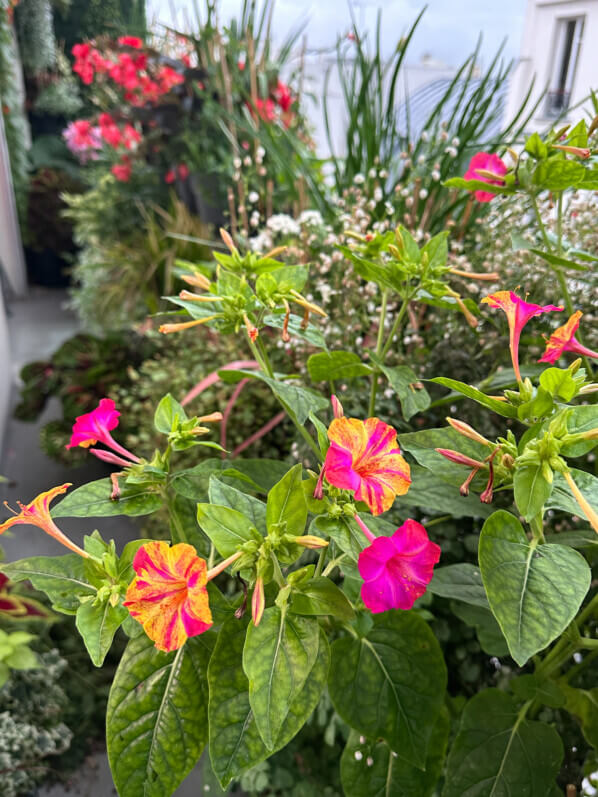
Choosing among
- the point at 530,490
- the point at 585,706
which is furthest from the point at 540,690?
the point at 530,490

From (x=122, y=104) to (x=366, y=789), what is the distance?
8.62 feet

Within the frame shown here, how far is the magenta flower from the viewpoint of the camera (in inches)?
14.5

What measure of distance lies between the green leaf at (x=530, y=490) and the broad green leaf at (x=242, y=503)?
0.17 meters

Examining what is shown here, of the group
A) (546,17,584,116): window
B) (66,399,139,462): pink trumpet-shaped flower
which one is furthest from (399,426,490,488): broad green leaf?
(546,17,584,116): window

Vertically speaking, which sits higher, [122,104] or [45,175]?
[122,104]

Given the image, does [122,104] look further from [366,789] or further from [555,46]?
[366,789]

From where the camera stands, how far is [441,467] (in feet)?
1.47

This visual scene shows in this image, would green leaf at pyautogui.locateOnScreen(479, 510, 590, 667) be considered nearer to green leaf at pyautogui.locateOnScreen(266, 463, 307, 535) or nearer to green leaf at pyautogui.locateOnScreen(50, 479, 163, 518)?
green leaf at pyautogui.locateOnScreen(266, 463, 307, 535)

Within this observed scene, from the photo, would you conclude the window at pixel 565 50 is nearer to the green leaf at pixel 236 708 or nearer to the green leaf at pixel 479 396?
the green leaf at pixel 479 396

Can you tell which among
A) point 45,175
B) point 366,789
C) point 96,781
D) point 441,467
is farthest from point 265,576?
point 45,175

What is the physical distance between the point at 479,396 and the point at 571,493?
91mm

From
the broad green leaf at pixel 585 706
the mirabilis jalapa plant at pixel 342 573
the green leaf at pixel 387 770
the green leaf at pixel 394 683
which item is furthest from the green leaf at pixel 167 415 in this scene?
the broad green leaf at pixel 585 706

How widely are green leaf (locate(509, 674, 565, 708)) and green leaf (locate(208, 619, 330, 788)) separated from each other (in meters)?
0.26

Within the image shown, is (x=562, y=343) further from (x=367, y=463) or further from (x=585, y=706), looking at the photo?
(x=585, y=706)
